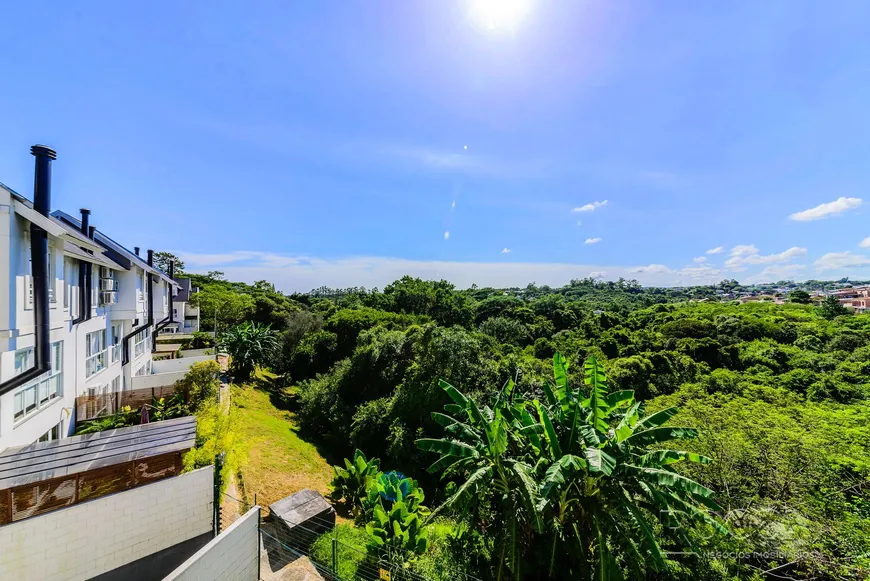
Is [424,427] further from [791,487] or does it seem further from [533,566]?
[791,487]

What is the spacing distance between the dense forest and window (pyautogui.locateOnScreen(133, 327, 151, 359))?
31.6 feet

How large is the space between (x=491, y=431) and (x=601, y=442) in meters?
2.04

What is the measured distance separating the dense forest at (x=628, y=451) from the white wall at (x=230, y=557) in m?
2.88

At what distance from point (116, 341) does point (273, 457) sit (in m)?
8.19

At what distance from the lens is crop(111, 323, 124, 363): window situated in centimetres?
1430

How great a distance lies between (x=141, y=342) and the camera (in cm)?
1802

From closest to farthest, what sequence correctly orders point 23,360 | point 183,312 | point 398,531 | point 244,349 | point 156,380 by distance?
point 23,360 → point 398,531 → point 156,380 → point 244,349 → point 183,312

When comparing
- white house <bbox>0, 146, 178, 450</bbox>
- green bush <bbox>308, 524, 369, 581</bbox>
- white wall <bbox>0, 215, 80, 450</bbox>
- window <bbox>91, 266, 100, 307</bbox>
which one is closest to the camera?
white wall <bbox>0, 215, 80, 450</bbox>

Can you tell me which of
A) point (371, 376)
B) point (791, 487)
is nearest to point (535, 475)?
point (791, 487)

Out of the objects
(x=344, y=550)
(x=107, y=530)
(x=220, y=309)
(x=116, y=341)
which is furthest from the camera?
(x=220, y=309)

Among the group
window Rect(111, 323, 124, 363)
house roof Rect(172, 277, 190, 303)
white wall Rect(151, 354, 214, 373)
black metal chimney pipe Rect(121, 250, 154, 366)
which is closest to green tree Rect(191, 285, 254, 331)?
house roof Rect(172, 277, 190, 303)

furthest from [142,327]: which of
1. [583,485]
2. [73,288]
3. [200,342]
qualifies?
[583,485]

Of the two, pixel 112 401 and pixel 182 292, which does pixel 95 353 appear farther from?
pixel 182 292

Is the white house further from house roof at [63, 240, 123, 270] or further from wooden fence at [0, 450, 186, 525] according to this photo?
wooden fence at [0, 450, 186, 525]
